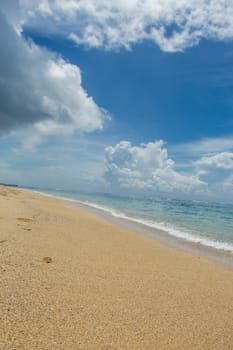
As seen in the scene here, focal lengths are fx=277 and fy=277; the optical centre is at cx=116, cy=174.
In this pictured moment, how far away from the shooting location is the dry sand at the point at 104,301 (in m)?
4.10

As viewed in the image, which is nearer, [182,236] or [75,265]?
[75,265]

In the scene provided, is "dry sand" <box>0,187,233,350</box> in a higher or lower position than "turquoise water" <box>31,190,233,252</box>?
lower

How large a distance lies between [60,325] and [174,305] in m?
2.60

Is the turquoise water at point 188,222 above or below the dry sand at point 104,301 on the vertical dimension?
above

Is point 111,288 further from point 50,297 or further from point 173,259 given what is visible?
point 173,259

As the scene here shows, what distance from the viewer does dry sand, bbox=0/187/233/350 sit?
410 cm

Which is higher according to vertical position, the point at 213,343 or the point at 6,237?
the point at 6,237

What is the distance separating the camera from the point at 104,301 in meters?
5.41

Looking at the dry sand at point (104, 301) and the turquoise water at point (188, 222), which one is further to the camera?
the turquoise water at point (188, 222)

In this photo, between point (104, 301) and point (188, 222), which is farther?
point (188, 222)

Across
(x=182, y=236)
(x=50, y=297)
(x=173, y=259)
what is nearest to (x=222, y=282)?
(x=173, y=259)

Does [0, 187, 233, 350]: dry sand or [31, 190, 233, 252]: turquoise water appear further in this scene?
[31, 190, 233, 252]: turquoise water

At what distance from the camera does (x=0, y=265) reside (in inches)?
256

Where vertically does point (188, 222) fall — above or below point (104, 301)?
above
